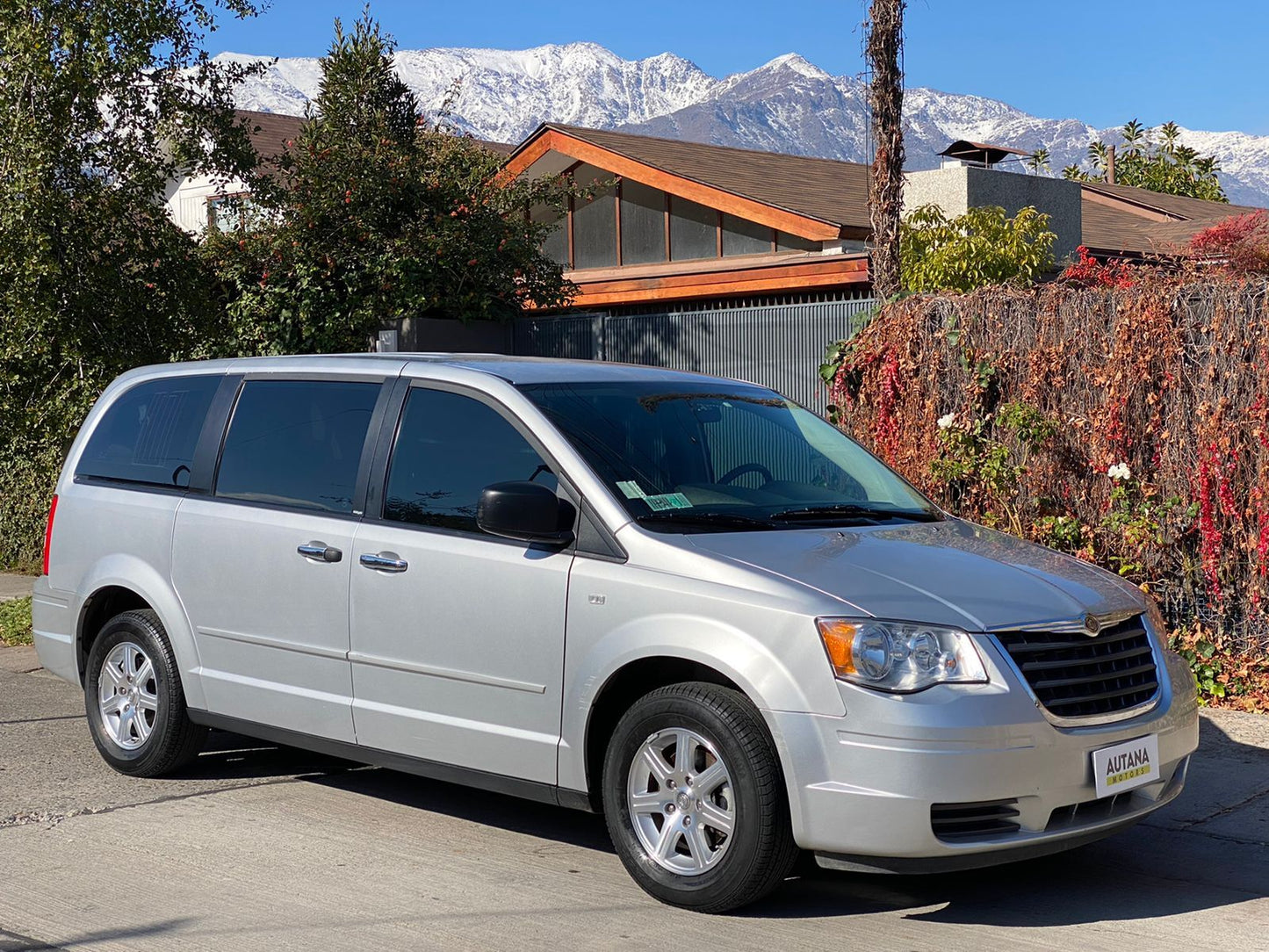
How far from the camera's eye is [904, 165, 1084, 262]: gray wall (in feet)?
61.8

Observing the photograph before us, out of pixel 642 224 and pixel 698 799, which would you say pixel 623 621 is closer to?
pixel 698 799

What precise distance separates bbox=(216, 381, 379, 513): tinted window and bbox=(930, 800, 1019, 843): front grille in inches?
104

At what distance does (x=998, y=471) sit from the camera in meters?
9.29

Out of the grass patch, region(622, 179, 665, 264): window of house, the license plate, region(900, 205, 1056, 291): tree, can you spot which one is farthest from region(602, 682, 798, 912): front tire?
region(622, 179, 665, 264): window of house

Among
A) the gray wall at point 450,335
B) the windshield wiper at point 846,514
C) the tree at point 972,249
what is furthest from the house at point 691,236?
the windshield wiper at point 846,514

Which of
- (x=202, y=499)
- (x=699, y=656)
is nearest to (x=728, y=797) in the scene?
(x=699, y=656)

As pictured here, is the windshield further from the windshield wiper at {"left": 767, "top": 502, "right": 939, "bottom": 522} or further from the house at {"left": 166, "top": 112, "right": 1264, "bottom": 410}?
the house at {"left": 166, "top": 112, "right": 1264, "bottom": 410}

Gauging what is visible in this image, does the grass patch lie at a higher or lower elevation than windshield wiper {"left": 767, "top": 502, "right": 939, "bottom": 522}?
lower

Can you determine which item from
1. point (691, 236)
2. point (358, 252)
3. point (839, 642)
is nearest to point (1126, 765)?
point (839, 642)

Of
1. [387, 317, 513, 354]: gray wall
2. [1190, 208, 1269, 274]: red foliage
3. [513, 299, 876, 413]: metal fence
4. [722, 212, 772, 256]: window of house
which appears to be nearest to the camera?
[513, 299, 876, 413]: metal fence

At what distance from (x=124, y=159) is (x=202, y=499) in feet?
21.1

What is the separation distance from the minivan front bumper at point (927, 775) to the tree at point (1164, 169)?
40.7 metres

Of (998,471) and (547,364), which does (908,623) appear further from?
(998,471)

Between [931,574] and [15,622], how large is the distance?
8523 millimetres
